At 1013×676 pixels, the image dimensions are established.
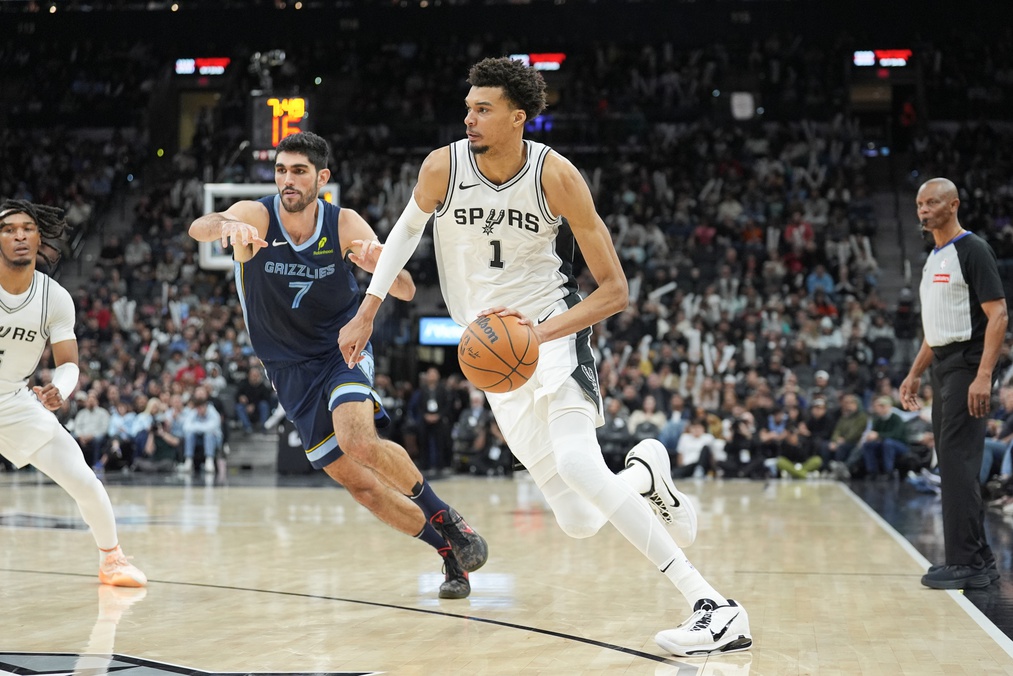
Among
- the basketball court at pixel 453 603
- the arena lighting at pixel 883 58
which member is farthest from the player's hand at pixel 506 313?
the arena lighting at pixel 883 58

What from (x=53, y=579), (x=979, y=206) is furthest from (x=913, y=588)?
(x=979, y=206)

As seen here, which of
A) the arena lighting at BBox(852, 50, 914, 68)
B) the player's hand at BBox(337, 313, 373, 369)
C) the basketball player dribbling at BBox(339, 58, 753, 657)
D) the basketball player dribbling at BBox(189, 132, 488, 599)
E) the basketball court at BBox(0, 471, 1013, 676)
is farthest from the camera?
the arena lighting at BBox(852, 50, 914, 68)

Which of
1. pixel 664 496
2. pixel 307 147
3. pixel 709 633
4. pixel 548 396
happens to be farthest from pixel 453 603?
pixel 307 147

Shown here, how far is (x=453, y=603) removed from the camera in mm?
5125

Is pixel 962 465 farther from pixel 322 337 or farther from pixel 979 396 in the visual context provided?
pixel 322 337

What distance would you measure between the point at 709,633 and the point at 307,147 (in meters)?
2.95

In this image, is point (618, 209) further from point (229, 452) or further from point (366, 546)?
point (366, 546)

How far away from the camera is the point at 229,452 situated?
15.9 m

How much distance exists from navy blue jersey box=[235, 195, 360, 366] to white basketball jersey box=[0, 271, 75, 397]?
969 mm

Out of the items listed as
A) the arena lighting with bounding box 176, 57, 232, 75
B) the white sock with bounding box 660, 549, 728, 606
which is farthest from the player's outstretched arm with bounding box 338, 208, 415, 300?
the arena lighting with bounding box 176, 57, 232, 75

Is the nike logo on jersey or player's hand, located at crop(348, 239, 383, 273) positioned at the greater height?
player's hand, located at crop(348, 239, 383, 273)

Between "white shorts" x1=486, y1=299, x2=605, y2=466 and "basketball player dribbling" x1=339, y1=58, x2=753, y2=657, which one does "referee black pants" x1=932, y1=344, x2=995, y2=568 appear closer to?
"basketball player dribbling" x1=339, y1=58, x2=753, y2=657

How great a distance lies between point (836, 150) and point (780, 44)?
344 cm

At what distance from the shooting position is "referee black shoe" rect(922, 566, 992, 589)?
18.1 feet
